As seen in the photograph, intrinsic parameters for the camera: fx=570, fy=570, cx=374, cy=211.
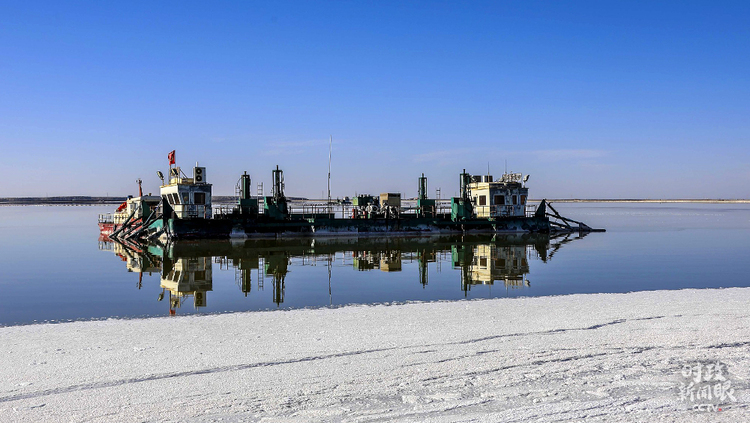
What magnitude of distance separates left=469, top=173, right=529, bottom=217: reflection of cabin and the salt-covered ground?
37.5 m

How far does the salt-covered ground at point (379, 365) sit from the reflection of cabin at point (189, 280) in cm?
484

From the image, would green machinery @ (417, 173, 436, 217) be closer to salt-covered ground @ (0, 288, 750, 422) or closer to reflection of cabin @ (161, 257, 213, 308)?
reflection of cabin @ (161, 257, 213, 308)

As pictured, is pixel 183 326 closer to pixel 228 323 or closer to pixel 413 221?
pixel 228 323

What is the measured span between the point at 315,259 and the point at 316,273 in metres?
6.08

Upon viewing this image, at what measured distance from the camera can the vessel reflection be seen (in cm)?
2034

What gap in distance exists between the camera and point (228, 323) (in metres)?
11.9

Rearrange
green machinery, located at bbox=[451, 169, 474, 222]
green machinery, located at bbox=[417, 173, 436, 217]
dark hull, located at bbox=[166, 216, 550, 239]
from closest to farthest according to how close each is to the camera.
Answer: dark hull, located at bbox=[166, 216, 550, 239], green machinery, located at bbox=[451, 169, 474, 222], green machinery, located at bbox=[417, 173, 436, 217]

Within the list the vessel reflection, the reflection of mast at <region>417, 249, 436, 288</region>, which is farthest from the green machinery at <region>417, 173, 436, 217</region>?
the reflection of mast at <region>417, 249, 436, 288</region>

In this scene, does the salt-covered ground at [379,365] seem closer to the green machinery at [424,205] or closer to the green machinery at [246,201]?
the green machinery at [246,201]

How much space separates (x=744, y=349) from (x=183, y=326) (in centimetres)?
1019

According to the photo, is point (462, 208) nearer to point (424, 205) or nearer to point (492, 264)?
point (424, 205)

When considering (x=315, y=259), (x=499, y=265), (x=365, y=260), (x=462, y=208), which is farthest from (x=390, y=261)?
(x=462, y=208)

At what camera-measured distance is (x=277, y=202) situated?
45.3 metres

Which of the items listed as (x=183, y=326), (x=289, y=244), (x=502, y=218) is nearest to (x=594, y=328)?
(x=183, y=326)
